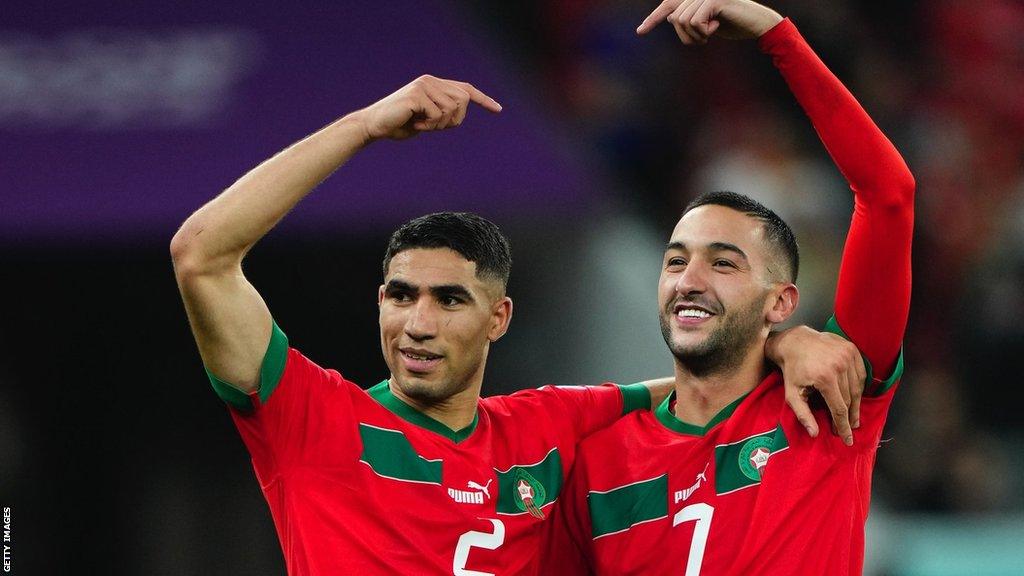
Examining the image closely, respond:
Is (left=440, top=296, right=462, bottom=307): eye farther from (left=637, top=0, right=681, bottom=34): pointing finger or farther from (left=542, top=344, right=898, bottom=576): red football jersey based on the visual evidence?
(left=637, top=0, right=681, bottom=34): pointing finger

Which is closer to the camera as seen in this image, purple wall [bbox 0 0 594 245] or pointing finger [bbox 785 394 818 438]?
pointing finger [bbox 785 394 818 438]

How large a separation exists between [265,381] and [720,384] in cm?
136

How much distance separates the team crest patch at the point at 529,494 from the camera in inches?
153

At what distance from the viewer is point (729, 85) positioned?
902 cm

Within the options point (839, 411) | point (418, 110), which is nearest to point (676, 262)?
point (839, 411)

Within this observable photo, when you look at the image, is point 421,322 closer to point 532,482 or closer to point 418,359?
point 418,359

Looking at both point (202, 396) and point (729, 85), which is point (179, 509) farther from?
point (729, 85)

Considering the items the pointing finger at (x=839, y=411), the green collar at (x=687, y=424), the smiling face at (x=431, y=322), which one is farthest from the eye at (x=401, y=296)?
the pointing finger at (x=839, y=411)

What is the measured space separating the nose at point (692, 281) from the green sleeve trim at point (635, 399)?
587 millimetres

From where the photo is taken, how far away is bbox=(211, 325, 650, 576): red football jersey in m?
3.54

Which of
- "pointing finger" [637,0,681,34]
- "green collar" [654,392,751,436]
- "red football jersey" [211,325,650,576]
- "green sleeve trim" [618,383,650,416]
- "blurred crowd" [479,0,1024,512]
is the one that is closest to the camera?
"red football jersey" [211,325,650,576]

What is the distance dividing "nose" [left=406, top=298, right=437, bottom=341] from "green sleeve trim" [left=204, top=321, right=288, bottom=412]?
1.29ft

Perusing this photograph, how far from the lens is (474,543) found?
369 centimetres

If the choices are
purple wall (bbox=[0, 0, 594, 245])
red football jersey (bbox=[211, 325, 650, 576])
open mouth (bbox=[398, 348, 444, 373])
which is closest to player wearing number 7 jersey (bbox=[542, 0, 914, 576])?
red football jersey (bbox=[211, 325, 650, 576])
